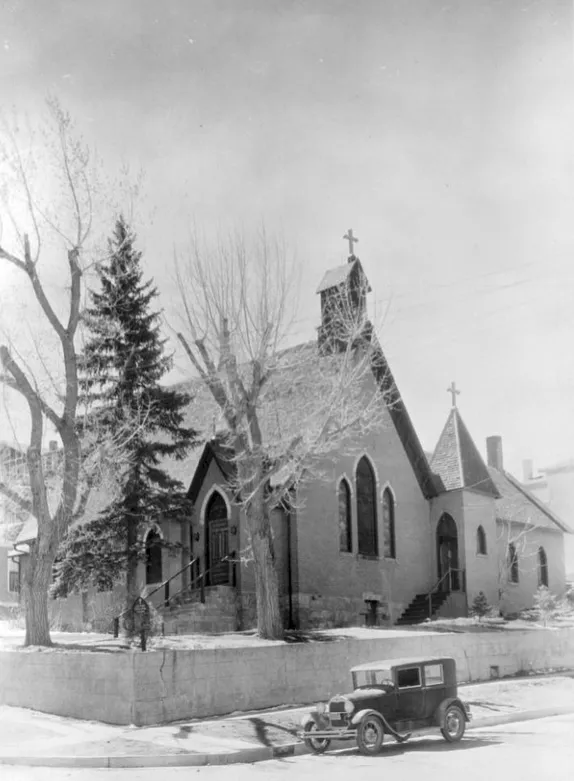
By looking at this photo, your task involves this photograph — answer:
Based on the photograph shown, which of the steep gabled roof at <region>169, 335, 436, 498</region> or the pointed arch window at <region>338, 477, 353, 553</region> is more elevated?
the steep gabled roof at <region>169, 335, 436, 498</region>

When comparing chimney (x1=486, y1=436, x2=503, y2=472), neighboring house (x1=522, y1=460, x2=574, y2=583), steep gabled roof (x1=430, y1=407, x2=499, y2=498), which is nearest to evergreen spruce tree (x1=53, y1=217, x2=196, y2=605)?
steep gabled roof (x1=430, y1=407, x2=499, y2=498)

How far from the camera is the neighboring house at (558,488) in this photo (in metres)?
52.3

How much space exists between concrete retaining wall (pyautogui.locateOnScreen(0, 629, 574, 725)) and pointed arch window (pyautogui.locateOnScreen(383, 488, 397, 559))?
8252 millimetres

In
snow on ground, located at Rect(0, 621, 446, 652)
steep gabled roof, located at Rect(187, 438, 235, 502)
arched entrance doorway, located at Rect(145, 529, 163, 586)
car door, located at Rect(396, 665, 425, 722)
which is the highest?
steep gabled roof, located at Rect(187, 438, 235, 502)

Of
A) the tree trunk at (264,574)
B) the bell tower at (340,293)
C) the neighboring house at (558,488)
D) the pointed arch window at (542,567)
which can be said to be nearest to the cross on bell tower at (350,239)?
the bell tower at (340,293)

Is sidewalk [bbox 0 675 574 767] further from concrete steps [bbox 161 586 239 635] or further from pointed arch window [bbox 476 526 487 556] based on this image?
pointed arch window [bbox 476 526 487 556]

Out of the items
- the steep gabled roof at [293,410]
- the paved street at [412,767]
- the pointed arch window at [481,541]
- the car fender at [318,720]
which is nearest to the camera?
the paved street at [412,767]

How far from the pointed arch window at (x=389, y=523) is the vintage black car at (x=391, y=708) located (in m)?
14.5

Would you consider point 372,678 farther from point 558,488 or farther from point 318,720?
point 558,488

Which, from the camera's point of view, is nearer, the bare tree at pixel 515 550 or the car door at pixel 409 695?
the car door at pixel 409 695

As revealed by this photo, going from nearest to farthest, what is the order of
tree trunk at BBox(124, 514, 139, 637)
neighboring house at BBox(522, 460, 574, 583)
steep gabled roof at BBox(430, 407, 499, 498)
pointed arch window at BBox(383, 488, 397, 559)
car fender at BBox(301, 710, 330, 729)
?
1. car fender at BBox(301, 710, 330, 729)
2. tree trunk at BBox(124, 514, 139, 637)
3. pointed arch window at BBox(383, 488, 397, 559)
4. steep gabled roof at BBox(430, 407, 499, 498)
5. neighboring house at BBox(522, 460, 574, 583)

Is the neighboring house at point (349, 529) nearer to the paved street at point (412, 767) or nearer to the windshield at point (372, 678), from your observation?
the windshield at point (372, 678)

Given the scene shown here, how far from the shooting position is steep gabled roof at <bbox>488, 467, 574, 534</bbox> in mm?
36875

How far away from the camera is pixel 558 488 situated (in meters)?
55.7
